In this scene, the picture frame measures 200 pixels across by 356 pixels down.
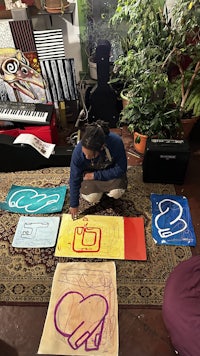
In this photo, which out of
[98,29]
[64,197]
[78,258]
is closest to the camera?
[78,258]

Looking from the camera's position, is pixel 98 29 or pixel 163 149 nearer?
pixel 163 149

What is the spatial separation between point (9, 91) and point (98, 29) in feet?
3.09

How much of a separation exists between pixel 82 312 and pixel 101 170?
0.82m

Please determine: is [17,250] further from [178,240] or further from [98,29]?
[98,29]

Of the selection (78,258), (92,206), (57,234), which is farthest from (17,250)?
(92,206)

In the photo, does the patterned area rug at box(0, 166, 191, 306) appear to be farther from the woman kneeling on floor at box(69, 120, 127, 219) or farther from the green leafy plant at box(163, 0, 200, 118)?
the green leafy plant at box(163, 0, 200, 118)

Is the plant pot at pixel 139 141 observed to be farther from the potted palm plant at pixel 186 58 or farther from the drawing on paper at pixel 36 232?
the drawing on paper at pixel 36 232

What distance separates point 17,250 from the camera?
5.33 feet

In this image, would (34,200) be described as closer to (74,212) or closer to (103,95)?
(74,212)

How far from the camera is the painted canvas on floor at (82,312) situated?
1235 millimetres

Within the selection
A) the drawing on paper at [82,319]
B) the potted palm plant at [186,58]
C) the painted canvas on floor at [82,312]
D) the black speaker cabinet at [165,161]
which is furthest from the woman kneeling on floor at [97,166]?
the potted palm plant at [186,58]

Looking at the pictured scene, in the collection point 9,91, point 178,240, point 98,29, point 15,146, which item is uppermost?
point 98,29

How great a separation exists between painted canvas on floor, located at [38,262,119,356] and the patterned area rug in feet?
0.19

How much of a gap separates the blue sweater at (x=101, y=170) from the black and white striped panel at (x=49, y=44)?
43.0 inches
